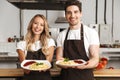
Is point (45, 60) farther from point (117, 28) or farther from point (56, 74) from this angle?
point (117, 28)

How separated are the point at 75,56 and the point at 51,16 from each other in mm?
3185

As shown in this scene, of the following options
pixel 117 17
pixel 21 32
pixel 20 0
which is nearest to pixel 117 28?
pixel 117 17

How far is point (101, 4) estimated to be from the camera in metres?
5.29

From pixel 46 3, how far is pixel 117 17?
260cm

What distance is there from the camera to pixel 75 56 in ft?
7.02

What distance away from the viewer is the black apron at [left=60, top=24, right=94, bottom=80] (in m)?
2.10

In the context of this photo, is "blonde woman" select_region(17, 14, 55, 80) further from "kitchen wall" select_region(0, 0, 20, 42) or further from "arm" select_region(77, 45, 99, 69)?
"kitchen wall" select_region(0, 0, 20, 42)

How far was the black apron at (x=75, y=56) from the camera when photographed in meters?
2.10

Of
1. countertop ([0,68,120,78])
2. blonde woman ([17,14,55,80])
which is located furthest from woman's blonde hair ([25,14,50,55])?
countertop ([0,68,120,78])

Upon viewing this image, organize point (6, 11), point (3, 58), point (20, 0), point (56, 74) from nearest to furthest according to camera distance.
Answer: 1. point (56, 74)
2. point (20, 0)
3. point (3, 58)
4. point (6, 11)

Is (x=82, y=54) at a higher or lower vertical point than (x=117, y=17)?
lower

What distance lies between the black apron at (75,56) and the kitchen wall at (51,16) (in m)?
3.05

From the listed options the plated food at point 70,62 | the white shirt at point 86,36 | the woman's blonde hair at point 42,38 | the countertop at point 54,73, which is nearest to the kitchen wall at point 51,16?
the countertop at point 54,73

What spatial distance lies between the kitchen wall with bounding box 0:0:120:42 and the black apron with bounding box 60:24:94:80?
10.0ft
